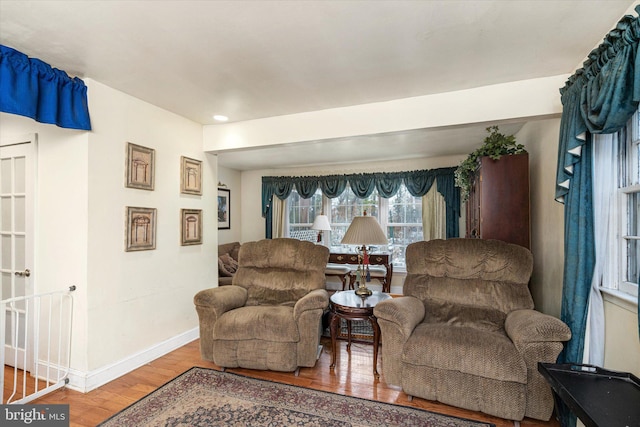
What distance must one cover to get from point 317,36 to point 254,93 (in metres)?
0.99

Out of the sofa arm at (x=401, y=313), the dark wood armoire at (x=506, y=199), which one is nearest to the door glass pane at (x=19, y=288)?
the sofa arm at (x=401, y=313)

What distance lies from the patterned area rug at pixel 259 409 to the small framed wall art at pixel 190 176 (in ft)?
6.05

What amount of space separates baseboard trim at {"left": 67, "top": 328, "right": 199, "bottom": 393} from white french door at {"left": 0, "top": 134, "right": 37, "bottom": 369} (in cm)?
65

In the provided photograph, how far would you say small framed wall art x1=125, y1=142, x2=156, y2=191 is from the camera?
2.74 m

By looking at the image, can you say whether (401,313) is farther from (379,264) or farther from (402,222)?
(402,222)

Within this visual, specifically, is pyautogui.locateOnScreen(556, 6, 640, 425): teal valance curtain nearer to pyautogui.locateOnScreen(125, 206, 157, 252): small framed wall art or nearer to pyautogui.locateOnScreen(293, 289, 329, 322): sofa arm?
pyautogui.locateOnScreen(293, 289, 329, 322): sofa arm

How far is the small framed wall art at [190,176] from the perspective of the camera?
332 cm

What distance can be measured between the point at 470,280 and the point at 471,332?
538mm

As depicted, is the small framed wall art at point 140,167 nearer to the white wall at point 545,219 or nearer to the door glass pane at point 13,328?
the door glass pane at point 13,328

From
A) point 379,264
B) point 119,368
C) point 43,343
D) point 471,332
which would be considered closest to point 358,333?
point 471,332

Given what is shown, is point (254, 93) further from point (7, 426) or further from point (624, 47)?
point (7, 426)

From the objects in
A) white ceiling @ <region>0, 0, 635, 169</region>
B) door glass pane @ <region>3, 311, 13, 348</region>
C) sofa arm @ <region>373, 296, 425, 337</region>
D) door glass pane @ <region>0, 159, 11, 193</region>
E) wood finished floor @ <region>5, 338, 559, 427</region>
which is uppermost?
white ceiling @ <region>0, 0, 635, 169</region>

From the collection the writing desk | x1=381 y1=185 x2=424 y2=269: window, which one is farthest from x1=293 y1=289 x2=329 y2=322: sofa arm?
x1=381 y1=185 x2=424 y2=269: window

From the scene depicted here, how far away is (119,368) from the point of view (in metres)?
2.63
